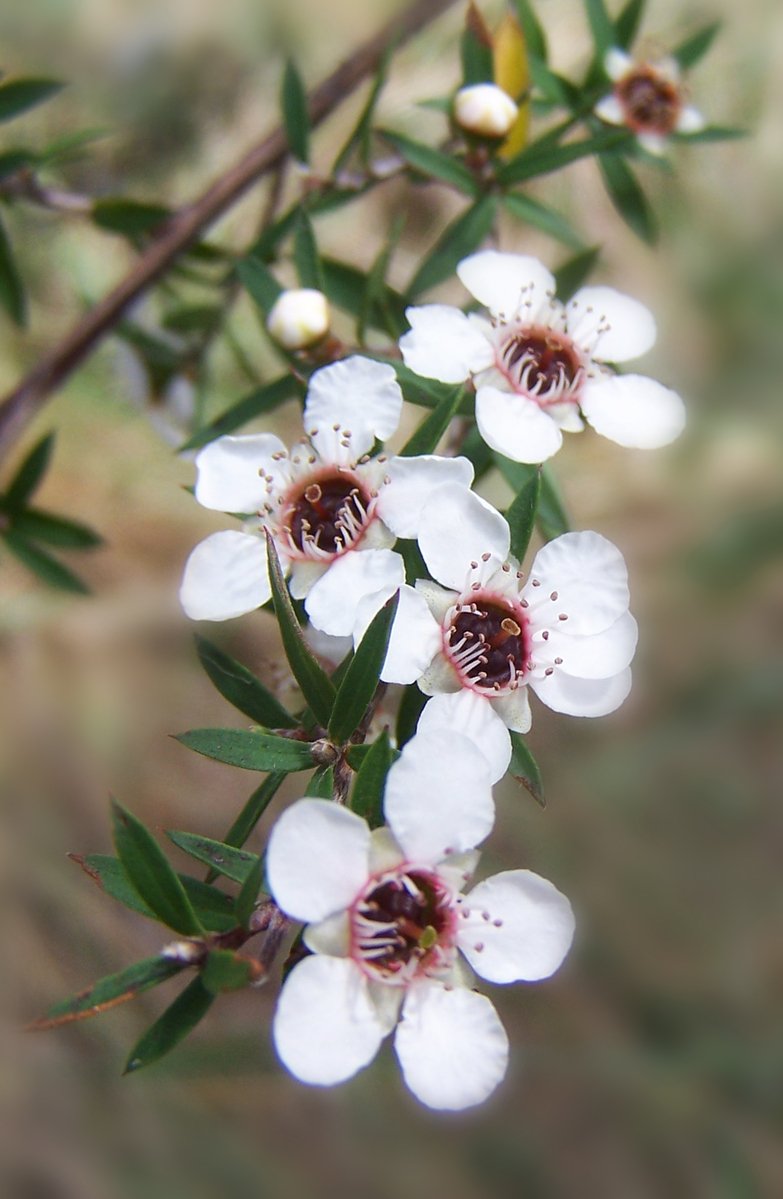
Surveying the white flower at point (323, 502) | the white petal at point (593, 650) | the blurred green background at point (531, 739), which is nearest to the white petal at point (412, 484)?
the white flower at point (323, 502)

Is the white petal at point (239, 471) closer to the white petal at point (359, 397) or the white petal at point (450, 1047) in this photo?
the white petal at point (359, 397)

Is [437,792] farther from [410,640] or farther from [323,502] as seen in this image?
[323,502]

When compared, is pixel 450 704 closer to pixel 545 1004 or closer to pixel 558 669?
pixel 558 669

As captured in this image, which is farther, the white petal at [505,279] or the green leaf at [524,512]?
the white petal at [505,279]

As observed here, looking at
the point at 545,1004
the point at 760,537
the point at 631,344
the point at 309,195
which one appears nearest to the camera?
the point at 631,344

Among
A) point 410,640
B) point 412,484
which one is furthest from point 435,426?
point 410,640

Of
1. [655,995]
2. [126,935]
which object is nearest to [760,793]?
[655,995]
